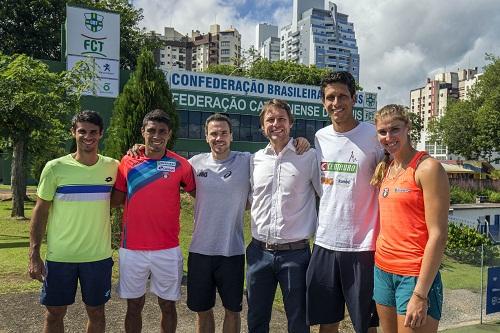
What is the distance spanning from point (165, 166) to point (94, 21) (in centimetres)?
2674

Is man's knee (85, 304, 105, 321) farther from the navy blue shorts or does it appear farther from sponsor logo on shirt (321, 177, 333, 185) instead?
sponsor logo on shirt (321, 177, 333, 185)

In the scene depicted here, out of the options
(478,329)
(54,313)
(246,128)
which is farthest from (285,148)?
(246,128)

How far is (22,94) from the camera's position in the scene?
Answer: 9938 millimetres

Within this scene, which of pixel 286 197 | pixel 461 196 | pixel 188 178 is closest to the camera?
pixel 286 197

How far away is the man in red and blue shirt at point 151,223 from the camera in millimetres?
4000

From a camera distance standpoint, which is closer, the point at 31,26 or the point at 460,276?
the point at 460,276

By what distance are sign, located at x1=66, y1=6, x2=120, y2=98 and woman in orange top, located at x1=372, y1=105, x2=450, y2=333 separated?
84.7ft

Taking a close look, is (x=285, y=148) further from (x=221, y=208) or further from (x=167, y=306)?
(x=167, y=306)

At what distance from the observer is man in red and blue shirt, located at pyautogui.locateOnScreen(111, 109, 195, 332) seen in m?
4.00

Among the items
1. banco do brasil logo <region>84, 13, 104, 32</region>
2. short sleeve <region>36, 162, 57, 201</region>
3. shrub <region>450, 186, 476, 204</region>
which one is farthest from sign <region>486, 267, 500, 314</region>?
banco do brasil logo <region>84, 13, 104, 32</region>

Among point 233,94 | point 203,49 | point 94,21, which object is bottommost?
point 233,94

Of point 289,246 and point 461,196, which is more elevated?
point 289,246

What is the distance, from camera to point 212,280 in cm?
418

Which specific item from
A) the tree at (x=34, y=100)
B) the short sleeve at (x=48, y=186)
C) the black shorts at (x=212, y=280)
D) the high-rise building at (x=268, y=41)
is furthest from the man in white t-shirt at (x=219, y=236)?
the high-rise building at (x=268, y=41)
